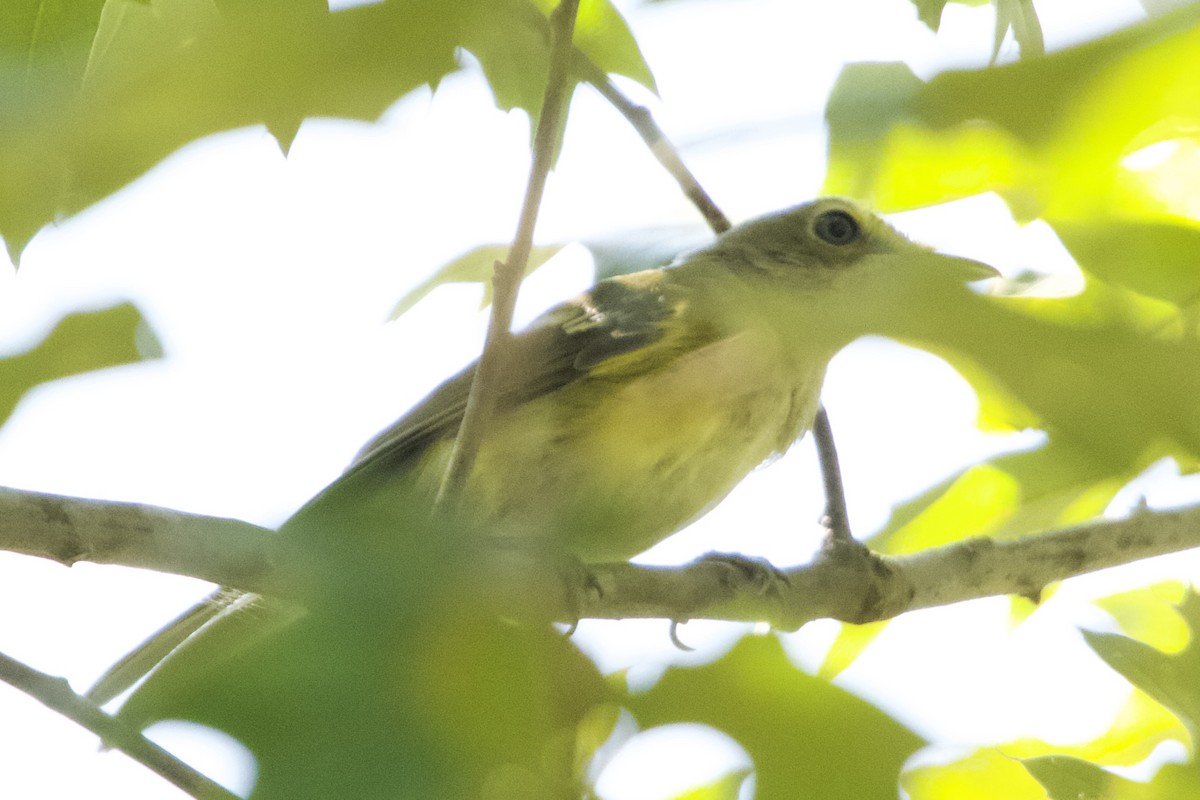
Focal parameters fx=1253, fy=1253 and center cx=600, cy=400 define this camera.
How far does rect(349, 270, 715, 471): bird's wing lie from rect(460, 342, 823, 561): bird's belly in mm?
58

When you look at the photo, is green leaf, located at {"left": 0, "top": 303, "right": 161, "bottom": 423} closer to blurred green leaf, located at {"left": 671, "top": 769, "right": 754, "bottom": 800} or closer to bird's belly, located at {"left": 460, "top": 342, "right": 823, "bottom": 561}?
bird's belly, located at {"left": 460, "top": 342, "right": 823, "bottom": 561}

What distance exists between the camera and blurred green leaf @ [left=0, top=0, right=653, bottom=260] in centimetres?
262

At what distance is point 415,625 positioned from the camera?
1.23 metres

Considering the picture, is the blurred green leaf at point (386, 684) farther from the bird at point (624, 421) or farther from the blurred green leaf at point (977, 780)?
the bird at point (624, 421)

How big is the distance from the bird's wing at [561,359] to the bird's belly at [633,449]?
0.06 m

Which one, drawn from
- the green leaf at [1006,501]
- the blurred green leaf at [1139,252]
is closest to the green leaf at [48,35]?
the blurred green leaf at [1139,252]

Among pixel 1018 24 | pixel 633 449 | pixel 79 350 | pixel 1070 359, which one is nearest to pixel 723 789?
pixel 1070 359

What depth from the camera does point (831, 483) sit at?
3.62 m

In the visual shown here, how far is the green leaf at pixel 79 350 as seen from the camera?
3.46 meters

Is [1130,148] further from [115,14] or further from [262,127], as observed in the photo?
[115,14]

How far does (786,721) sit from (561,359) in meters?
1.70

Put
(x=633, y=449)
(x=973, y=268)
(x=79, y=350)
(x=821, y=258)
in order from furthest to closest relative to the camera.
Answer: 1. (x=821, y=258)
2. (x=79, y=350)
3. (x=633, y=449)
4. (x=973, y=268)

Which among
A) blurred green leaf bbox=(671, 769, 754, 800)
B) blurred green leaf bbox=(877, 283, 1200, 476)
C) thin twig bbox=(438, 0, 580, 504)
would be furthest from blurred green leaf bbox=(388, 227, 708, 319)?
blurred green leaf bbox=(671, 769, 754, 800)

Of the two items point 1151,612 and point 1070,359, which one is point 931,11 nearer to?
point 1070,359
